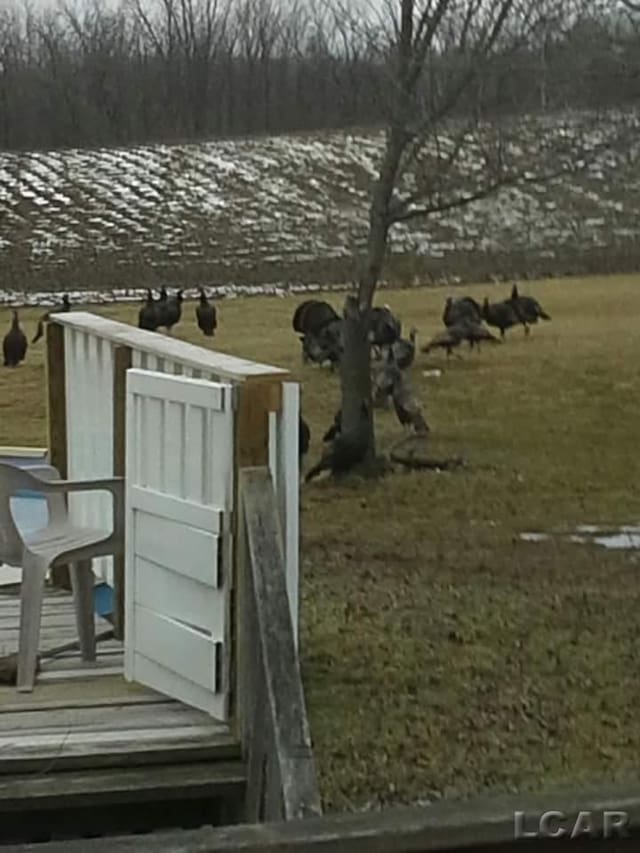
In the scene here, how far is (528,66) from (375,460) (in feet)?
9.70

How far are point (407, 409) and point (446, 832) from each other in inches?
446

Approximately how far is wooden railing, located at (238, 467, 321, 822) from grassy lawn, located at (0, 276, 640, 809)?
1101 mm

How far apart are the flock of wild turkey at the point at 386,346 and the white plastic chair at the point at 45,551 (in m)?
3.66

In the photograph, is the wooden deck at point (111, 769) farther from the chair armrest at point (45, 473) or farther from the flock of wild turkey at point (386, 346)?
the flock of wild turkey at point (386, 346)

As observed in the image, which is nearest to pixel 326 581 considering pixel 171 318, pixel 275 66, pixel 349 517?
pixel 349 517

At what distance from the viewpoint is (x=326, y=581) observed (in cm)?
801

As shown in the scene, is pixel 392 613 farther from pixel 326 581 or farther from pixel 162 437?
pixel 162 437

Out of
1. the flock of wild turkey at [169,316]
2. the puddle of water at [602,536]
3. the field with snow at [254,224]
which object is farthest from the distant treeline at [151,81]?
the puddle of water at [602,536]

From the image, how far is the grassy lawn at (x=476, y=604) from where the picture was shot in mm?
5379

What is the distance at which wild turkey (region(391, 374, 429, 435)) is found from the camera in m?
12.8

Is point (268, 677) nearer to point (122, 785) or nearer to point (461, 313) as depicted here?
point (122, 785)

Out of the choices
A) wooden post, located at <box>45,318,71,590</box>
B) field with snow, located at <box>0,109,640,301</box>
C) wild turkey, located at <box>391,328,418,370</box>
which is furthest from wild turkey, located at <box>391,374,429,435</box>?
field with snow, located at <box>0,109,640,301</box>

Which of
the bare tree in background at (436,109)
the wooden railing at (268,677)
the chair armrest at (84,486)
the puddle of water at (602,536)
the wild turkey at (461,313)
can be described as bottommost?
the puddle of water at (602,536)

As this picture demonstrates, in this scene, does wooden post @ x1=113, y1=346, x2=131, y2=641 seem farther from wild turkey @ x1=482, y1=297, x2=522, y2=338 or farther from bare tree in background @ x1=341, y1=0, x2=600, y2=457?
wild turkey @ x1=482, y1=297, x2=522, y2=338
